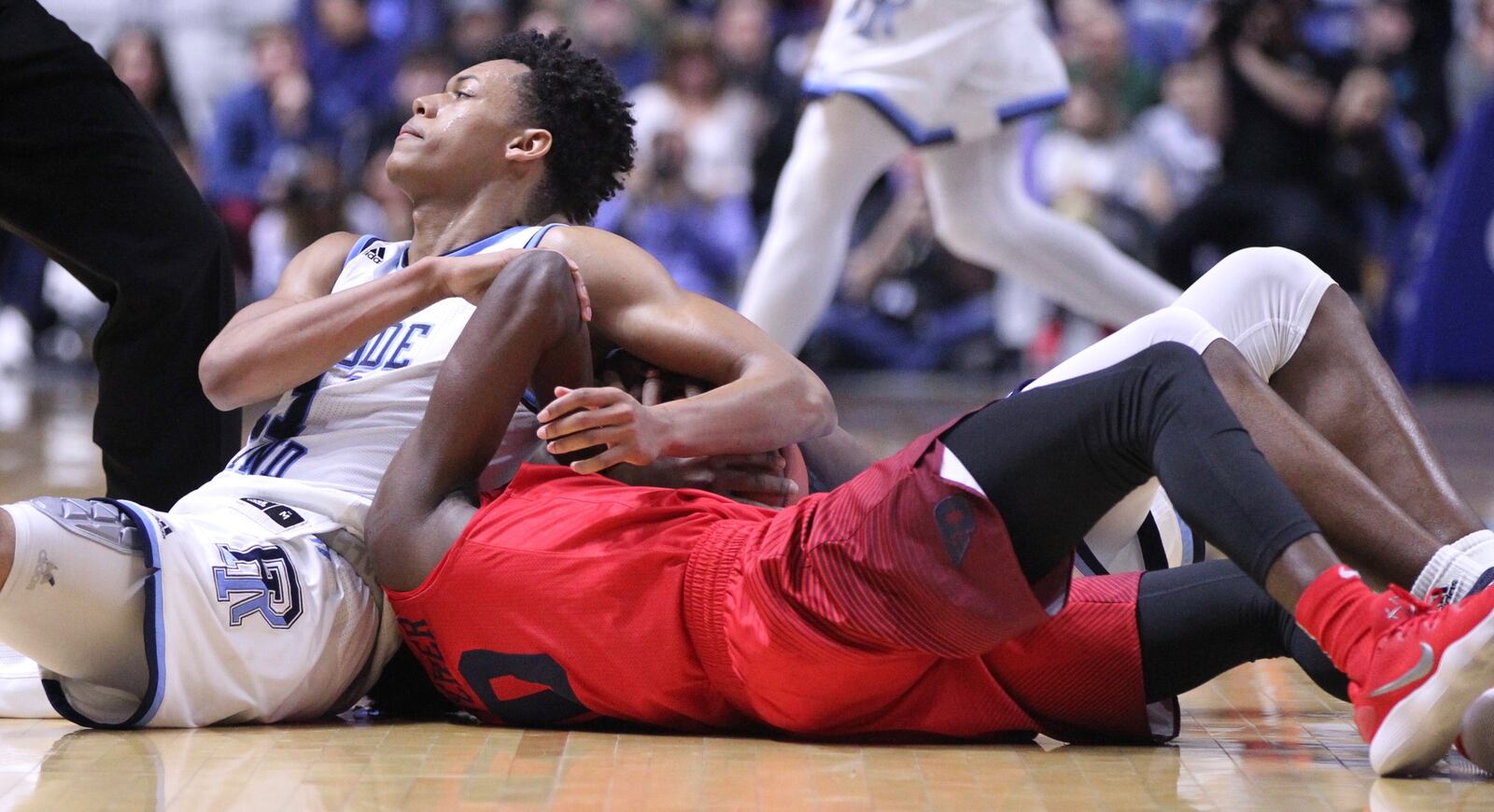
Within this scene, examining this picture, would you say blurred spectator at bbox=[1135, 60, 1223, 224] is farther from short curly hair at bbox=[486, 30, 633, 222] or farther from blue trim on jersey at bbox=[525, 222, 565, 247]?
blue trim on jersey at bbox=[525, 222, 565, 247]

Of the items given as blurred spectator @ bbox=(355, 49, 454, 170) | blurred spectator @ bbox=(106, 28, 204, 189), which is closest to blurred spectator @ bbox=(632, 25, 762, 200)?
blurred spectator @ bbox=(355, 49, 454, 170)

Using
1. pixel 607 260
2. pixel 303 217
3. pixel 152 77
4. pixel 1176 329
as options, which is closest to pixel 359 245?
pixel 607 260

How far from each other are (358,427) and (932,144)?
2.61 metres

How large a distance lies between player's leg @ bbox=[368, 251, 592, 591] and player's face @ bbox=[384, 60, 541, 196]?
49 centimetres

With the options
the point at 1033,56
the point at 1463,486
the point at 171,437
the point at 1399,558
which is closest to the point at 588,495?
the point at 1399,558

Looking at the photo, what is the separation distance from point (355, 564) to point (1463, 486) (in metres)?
3.53

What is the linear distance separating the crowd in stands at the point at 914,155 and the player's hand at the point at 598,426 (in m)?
6.82

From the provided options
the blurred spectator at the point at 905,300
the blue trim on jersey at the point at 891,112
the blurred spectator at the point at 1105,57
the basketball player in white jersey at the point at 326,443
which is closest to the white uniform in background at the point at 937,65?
the blue trim on jersey at the point at 891,112

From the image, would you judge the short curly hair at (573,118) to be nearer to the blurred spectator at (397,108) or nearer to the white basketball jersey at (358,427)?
the white basketball jersey at (358,427)

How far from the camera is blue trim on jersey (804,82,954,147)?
4.74 m

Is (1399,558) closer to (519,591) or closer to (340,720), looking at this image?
(519,591)

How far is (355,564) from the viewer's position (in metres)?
2.44

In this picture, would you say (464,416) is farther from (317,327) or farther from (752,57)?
(752,57)

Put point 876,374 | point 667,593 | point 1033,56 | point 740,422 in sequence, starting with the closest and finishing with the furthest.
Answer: point 667,593 → point 740,422 → point 1033,56 → point 876,374
